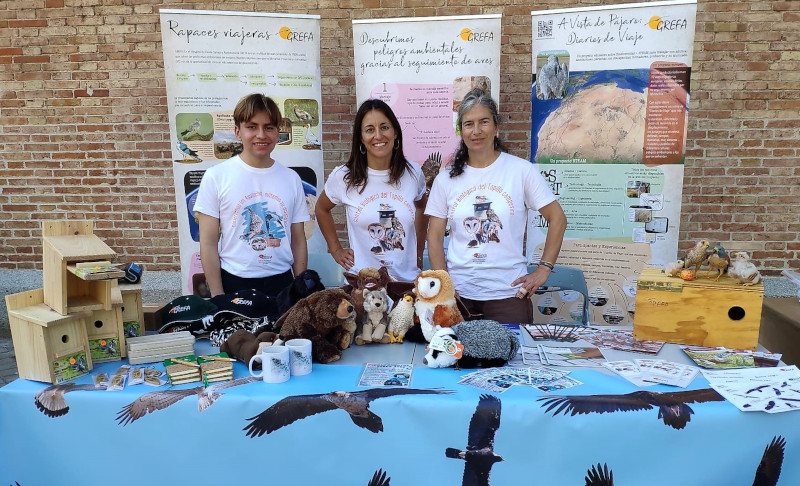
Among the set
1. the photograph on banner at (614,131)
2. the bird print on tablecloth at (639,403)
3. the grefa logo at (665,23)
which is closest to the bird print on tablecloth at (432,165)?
the photograph on banner at (614,131)

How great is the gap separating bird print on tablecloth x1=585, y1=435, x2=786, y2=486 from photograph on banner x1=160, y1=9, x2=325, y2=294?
238cm

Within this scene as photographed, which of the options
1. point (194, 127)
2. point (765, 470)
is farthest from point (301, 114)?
point (765, 470)

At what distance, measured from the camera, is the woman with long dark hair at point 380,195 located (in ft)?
7.68

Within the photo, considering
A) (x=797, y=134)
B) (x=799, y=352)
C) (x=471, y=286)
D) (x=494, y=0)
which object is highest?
(x=494, y=0)

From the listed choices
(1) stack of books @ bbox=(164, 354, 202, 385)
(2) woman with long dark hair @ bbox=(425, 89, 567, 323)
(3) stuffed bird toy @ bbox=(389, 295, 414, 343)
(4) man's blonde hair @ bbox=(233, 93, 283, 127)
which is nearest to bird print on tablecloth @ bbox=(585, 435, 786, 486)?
(3) stuffed bird toy @ bbox=(389, 295, 414, 343)

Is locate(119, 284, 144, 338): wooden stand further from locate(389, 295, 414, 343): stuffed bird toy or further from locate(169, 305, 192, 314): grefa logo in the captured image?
locate(389, 295, 414, 343): stuffed bird toy

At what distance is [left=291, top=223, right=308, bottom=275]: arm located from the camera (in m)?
2.38

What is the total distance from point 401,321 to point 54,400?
3.39 ft

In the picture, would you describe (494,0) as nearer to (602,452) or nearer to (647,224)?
(647,224)

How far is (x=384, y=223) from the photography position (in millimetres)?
2344

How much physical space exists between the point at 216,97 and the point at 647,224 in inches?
106

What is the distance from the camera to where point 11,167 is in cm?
459

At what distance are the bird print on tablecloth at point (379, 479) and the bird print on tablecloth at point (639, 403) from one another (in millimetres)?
465

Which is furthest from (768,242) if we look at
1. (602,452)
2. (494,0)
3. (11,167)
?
(11,167)
